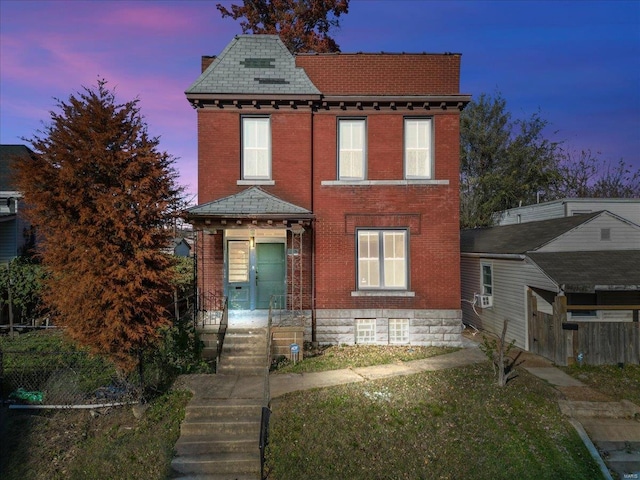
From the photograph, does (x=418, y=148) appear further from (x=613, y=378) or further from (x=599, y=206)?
(x=599, y=206)

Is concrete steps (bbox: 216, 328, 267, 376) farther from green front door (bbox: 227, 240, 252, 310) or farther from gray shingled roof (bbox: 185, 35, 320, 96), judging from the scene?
gray shingled roof (bbox: 185, 35, 320, 96)

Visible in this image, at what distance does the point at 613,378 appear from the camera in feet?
34.1

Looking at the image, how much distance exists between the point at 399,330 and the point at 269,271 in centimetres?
493

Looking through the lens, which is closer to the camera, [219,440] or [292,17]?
[219,440]

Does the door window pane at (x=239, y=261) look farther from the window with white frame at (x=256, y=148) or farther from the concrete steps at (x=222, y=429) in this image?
the concrete steps at (x=222, y=429)

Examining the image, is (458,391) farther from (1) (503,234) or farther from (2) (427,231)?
(1) (503,234)

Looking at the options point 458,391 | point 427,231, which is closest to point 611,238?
point 427,231

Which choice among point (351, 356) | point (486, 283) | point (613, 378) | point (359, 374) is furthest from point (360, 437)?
point (486, 283)

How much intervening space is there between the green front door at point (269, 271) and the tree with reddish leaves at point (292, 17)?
17.4m

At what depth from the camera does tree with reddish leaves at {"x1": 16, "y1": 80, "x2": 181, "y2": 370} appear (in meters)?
7.46

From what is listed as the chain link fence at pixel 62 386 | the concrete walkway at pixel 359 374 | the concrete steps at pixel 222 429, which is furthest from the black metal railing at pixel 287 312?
the chain link fence at pixel 62 386

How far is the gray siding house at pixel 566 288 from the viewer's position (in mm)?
11398

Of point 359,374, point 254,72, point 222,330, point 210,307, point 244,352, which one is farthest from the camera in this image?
point 254,72

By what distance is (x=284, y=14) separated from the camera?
83.0 feet
